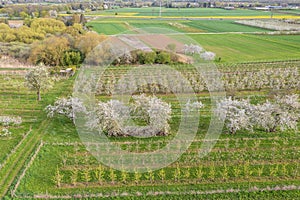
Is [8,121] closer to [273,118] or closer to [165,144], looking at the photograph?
[165,144]

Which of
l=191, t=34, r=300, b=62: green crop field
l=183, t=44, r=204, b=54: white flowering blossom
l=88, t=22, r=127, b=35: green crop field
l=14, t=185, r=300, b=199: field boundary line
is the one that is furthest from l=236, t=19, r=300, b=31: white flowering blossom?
l=14, t=185, r=300, b=199: field boundary line

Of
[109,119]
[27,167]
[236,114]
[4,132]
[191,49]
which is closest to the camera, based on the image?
[27,167]

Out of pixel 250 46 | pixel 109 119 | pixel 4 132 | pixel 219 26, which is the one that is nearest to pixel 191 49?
pixel 250 46

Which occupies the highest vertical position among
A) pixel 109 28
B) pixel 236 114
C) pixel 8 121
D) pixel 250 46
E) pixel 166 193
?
pixel 109 28

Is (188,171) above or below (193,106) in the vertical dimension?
below

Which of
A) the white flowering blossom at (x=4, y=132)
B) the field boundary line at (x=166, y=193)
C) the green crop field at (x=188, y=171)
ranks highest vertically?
the white flowering blossom at (x=4, y=132)

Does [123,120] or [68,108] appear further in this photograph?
[68,108]

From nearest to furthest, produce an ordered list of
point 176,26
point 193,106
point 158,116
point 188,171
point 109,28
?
point 188,171 < point 158,116 < point 193,106 < point 109,28 < point 176,26

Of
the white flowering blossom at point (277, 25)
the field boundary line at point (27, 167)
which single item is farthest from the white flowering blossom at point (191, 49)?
Answer: the white flowering blossom at point (277, 25)

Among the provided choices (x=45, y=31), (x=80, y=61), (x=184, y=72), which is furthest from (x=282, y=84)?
(x=45, y=31)

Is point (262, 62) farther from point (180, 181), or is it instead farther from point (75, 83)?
point (180, 181)

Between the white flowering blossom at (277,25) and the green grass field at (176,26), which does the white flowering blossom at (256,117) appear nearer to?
the green grass field at (176,26)

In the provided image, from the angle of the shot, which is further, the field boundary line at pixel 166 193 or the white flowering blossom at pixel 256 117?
the white flowering blossom at pixel 256 117
